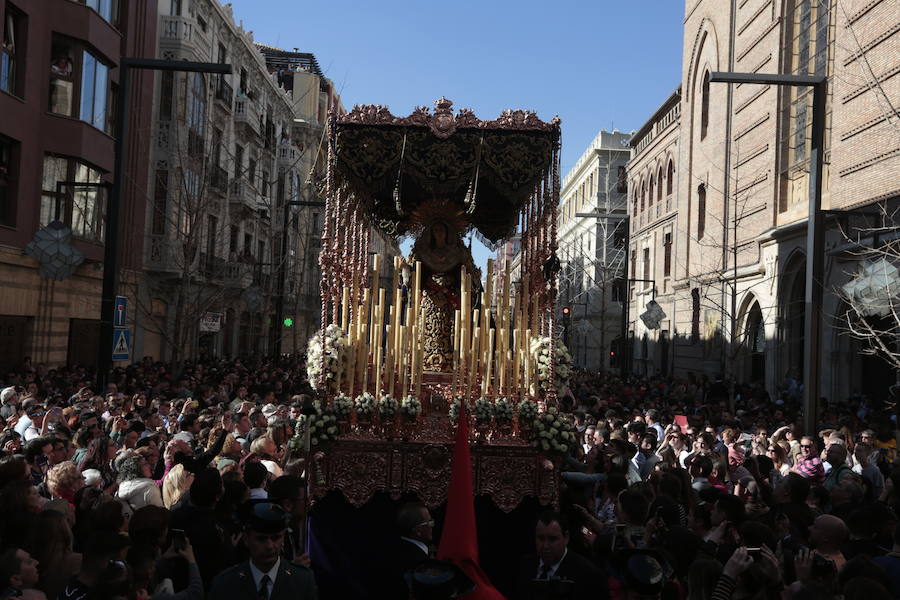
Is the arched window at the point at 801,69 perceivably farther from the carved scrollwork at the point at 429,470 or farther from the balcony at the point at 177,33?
the balcony at the point at 177,33

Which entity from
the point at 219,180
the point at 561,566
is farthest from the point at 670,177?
the point at 561,566

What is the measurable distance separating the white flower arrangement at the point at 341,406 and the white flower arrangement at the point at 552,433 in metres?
1.82

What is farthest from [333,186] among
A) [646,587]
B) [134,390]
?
[134,390]

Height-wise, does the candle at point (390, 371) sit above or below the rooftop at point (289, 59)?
below

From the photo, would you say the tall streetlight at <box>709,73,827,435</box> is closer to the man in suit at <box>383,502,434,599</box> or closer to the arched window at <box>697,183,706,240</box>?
the man in suit at <box>383,502,434,599</box>

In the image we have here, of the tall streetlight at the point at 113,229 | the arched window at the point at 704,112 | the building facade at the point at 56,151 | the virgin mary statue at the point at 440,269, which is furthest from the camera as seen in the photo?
the arched window at the point at 704,112

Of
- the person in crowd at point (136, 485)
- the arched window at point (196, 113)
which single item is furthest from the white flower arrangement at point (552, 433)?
the arched window at point (196, 113)

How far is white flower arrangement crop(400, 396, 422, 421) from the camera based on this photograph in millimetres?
8453

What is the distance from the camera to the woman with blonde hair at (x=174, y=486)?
22.6 ft

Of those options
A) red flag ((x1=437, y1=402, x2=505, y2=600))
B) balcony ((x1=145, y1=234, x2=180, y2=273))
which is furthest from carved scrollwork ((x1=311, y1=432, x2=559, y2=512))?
balcony ((x1=145, y1=234, x2=180, y2=273))

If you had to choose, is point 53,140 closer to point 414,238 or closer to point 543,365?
point 414,238

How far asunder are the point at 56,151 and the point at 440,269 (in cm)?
1455

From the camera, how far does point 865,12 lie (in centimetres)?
1970

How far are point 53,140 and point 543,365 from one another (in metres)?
17.0
